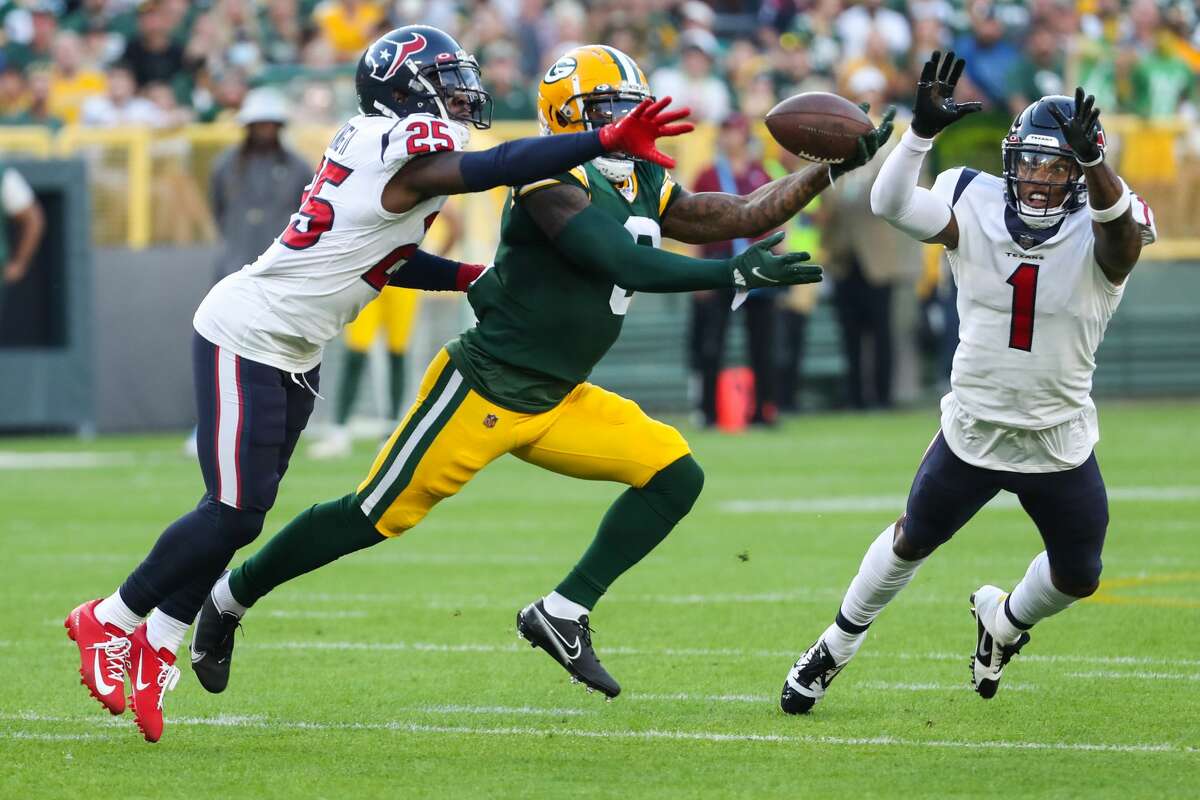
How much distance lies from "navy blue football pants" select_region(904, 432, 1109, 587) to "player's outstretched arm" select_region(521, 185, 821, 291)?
781 mm

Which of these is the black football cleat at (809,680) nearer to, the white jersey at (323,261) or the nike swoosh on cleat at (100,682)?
the white jersey at (323,261)

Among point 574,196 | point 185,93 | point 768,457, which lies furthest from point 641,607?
point 185,93

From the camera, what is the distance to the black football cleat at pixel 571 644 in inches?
209

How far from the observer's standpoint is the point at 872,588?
5309mm

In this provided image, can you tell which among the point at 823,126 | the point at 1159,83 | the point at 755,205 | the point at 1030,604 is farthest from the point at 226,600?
the point at 1159,83

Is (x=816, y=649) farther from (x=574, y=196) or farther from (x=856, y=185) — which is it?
(x=856, y=185)

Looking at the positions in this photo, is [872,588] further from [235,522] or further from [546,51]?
[546,51]

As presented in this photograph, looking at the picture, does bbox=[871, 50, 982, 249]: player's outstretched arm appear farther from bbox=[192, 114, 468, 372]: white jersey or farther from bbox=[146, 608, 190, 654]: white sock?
bbox=[146, 608, 190, 654]: white sock

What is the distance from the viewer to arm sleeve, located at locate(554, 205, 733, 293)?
484cm

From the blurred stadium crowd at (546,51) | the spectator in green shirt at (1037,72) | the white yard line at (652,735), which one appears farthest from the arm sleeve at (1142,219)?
the spectator in green shirt at (1037,72)

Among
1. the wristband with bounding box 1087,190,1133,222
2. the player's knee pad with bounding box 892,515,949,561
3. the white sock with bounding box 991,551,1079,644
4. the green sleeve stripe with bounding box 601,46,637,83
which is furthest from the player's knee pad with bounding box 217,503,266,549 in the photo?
the wristband with bounding box 1087,190,1133,222

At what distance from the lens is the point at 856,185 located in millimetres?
15391

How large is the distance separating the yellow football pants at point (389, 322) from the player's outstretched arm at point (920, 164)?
712 centimetres

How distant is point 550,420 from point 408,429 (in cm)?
40
